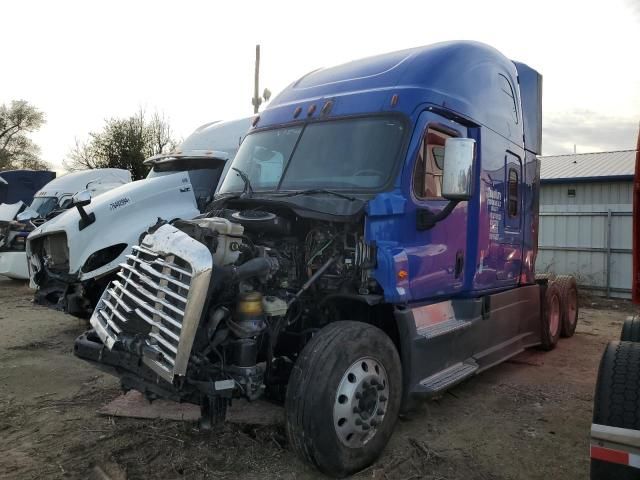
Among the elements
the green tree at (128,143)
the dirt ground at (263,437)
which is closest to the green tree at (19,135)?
the green tree at (128,143)

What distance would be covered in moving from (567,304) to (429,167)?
15.6 ft

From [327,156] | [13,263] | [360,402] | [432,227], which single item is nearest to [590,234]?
[432,227]

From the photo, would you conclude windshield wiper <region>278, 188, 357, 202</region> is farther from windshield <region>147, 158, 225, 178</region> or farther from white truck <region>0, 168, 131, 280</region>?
white truck <region>0, 168, 131, 280</region>

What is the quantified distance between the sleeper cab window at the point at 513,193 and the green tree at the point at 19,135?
148ft

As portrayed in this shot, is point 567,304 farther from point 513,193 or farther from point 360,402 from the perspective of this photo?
point 360,402

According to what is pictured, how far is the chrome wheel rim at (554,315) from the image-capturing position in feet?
24.8

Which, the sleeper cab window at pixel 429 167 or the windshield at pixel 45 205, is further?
the windshield at pixel 45 205

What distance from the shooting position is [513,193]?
20.6ft

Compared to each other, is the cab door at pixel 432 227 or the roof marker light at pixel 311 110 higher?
the roof marker light at pixel 311 110

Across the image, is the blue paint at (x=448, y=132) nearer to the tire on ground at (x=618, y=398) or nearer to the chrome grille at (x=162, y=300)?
the chrome grille at (x=162, y=300)

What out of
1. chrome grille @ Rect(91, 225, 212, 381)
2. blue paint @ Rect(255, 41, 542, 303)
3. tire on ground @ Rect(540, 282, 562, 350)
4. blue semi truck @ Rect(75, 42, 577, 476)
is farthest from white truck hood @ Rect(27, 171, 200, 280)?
tire on ground @ Rect(540, 282, 562, 350)

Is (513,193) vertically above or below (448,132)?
below

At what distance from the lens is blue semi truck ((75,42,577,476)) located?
11.3ft

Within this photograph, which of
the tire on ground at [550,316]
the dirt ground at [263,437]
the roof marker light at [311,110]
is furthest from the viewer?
the tire on ground at [550,316]
